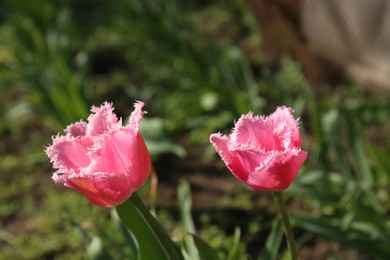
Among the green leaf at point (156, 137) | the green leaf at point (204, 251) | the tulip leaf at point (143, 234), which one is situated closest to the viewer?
the tulip leaf at point (143, 234)

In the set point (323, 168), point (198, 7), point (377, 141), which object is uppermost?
point (198, 7)

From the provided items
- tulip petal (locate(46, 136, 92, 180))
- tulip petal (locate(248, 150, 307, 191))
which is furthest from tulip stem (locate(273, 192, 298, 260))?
tulip petal (locate(46, 136, 92, 180))

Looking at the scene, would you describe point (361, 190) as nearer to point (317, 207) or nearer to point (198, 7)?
point (317, 207)

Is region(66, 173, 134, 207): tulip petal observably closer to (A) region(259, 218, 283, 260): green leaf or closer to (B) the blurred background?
(A) region(259, 218, 283, 260): green leaf

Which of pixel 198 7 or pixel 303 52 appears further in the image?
pixel 198 7

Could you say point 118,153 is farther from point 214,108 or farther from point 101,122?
point 214,108

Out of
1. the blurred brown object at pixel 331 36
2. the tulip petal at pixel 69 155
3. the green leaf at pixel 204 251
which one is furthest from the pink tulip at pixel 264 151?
the blurred brown object at pixel 331 36

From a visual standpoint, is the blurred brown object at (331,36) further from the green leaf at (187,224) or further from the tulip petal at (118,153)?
the tulip petal at (118,153)

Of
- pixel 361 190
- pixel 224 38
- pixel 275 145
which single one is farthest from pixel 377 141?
pixel 275 145
